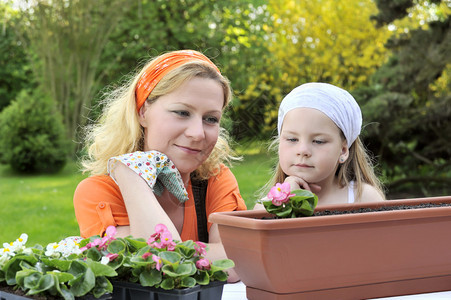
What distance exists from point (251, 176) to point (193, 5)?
6.37m

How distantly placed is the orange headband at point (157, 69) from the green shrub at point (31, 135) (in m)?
7.71

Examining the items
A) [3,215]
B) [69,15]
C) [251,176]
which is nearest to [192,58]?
[251,176]

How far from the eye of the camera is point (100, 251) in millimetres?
1097

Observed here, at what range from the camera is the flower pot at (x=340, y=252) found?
3.63ft

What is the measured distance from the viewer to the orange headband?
1.77 m

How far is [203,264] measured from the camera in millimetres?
1031

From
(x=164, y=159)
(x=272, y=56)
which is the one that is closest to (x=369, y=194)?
(x=164, y=159)

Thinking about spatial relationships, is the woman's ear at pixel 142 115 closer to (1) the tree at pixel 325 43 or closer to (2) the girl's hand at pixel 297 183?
(2) the girl's hand at pixel 297 183

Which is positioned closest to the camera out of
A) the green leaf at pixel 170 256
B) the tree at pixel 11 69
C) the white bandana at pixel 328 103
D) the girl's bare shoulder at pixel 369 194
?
the green leaf at pixel 170 256

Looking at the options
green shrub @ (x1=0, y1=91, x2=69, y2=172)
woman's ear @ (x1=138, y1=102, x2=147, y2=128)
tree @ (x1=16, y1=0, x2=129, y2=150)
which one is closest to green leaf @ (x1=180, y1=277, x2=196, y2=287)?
woman's ear @ (x1=138, y1=102, x2=147, y2=128)

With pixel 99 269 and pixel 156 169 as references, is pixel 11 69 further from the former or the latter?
pixel 99 269

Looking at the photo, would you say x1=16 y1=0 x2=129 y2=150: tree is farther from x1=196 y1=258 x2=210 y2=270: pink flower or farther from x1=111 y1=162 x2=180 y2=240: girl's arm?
x1=196 y1=258 x2=210 y2=270: pink flower

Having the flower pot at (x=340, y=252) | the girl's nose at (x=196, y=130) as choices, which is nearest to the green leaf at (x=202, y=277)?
the flower pot at (x=340, y=252)

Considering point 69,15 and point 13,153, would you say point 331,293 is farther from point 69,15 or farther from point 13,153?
point 69,15
